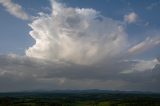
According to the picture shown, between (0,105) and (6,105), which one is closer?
(0,105)

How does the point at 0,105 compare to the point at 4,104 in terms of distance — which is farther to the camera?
the point at 4,104
